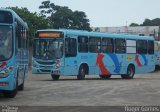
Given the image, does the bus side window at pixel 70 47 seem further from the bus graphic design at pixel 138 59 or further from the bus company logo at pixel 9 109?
the bus company logo at pixel 9 109

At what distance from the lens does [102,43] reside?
34531 mm

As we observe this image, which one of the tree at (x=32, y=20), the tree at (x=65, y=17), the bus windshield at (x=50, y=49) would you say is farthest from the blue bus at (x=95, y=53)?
the tree at (x=65, y=17)

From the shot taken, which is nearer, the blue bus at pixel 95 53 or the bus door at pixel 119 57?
the blue bus at pixel 95 53

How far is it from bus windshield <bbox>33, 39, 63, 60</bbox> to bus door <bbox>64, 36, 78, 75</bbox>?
16.9 inches

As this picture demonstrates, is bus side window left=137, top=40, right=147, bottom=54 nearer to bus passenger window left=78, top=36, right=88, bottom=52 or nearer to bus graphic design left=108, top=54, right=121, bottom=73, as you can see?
bus graphic design left=108, top=54, right=121, bottom=73

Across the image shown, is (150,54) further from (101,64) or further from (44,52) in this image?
(44,52)

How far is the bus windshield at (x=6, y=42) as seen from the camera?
1725 centimetres

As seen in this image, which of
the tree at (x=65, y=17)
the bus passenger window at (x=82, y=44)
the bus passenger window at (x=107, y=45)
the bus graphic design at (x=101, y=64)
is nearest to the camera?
the bus passenger window at (x=82, y=44)

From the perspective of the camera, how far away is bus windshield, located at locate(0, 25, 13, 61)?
56.6 ft

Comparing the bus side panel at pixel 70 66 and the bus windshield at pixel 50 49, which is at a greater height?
the bus windshield at pixel 50 49

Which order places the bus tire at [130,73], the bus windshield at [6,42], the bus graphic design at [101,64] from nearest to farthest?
1. the bus windshield at [6,42]
2. the bus graphic design at [101,64]
3. the bus tire at [130,73]

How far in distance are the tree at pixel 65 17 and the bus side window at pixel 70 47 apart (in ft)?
168

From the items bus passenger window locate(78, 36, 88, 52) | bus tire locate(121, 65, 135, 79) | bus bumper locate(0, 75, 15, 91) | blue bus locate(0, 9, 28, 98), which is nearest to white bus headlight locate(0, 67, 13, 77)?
blue bus locate(0, 9, 28, 98)

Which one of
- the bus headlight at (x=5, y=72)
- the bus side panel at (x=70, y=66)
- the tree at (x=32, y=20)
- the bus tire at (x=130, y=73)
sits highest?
the tree at (x=32, y=20)
